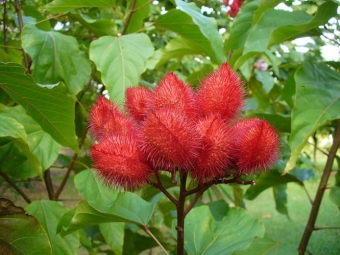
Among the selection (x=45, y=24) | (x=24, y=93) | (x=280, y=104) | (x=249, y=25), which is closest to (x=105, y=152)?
(x=24, y=93)

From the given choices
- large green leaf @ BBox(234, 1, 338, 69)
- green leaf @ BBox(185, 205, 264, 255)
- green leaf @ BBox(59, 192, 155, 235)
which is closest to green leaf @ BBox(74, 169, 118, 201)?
green leaf @ BBox(59, 192, 155, 235)

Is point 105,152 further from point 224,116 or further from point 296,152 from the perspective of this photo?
point 296,152

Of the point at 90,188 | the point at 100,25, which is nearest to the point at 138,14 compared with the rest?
the point at 100,25

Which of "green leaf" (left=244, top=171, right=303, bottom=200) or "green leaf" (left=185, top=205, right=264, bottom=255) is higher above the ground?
"green leaf" (left=185, top=205, right=264, bottom=255)

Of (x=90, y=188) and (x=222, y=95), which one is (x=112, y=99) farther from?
(x=222, y=95)

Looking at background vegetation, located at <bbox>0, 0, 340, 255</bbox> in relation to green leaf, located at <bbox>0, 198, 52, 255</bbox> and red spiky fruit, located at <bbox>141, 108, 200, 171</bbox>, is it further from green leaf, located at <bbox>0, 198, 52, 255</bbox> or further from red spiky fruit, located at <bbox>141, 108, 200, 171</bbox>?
red spiky fruit, located at <bbox>141, 108, 200, 171</bbox>

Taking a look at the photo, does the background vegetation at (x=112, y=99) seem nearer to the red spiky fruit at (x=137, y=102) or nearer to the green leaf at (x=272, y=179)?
the green leaf at (x=272, y=179)
